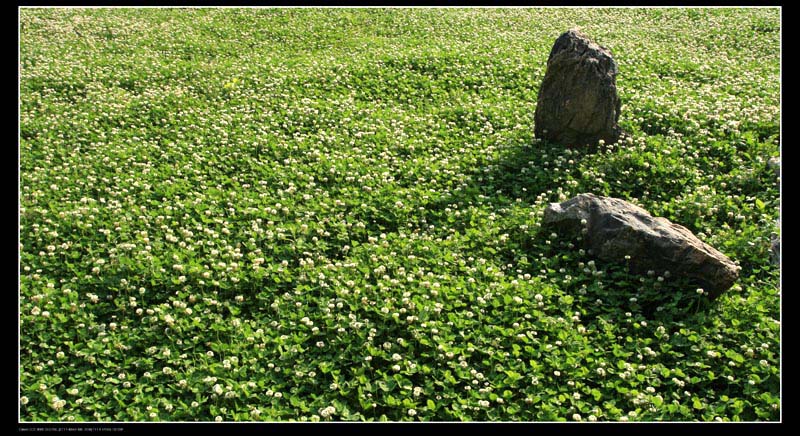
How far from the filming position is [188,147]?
10703 millimetres

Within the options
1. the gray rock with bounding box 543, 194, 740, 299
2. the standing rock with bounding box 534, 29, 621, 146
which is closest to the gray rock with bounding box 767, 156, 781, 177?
the standing rock with bounding box 534, 29, 621, 146

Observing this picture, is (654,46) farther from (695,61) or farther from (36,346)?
(36,346)

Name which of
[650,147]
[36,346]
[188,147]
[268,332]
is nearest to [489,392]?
[268,332]

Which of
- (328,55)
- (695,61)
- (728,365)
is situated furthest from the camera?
(328,55)

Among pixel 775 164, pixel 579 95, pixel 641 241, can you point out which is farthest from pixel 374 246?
pixel 775 164

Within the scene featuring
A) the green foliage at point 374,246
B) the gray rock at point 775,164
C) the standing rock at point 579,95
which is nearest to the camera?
the green foliage at point 374,246

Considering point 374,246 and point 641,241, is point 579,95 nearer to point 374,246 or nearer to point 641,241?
point 641,241

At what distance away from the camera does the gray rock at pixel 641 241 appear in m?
6.84

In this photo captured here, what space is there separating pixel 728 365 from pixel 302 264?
15.7 ft

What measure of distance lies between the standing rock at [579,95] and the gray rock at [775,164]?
232 cm

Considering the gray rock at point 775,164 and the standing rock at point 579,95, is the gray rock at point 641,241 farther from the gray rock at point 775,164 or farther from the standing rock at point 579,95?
the gray rock at point 775,164

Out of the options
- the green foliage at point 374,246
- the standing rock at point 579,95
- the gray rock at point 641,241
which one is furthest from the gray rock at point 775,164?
the gray rock at point 641,241

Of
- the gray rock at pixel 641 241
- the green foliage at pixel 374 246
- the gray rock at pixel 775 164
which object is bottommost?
the green foliage at pixel 374 246

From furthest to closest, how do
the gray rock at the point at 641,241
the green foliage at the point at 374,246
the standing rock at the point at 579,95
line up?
the standing rock at the point at 579,95, the gray rock at the point at 641,241, the green foliage at the point at 374,246
